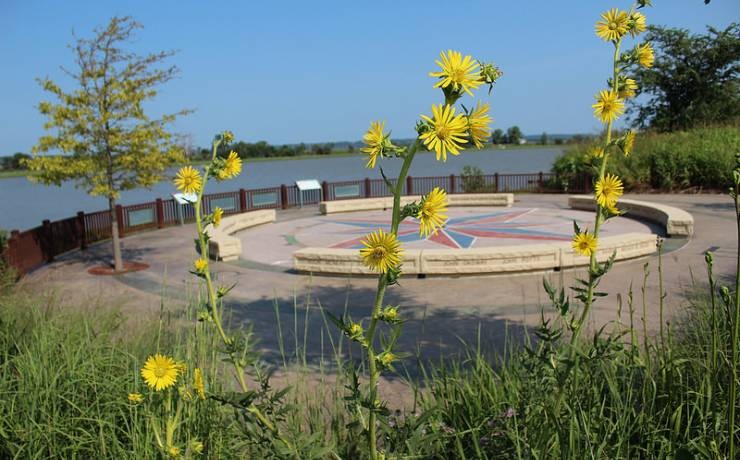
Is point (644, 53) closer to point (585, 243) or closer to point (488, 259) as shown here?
point (585, 243)

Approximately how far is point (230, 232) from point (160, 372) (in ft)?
50.0

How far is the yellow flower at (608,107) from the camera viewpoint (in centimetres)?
290

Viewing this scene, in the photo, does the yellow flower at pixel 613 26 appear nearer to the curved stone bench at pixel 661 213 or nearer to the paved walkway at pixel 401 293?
the paved walkway at pixel 401 293

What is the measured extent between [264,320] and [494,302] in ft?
11.1

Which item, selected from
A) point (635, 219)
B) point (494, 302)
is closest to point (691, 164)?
point (635, 219)

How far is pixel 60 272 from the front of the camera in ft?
42.1

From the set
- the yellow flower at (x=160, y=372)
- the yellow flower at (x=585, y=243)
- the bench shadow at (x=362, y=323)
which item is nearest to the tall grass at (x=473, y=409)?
the yellow flower at (x=160, y=372)

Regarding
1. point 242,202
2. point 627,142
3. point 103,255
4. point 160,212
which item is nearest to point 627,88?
point 627,142

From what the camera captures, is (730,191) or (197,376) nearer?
(730,191)

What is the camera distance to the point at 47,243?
46.7 feet

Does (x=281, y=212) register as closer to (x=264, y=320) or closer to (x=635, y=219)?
(x=635, y=219)

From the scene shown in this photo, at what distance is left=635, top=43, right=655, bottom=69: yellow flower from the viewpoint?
3.00 metres

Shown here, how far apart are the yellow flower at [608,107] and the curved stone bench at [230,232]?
8.30m

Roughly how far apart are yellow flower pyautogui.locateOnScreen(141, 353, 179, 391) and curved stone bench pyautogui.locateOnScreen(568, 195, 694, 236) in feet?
37.3
